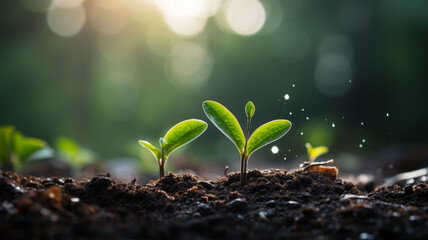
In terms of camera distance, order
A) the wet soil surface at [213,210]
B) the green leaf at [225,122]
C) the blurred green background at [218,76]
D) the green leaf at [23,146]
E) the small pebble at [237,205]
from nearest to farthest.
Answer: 1. the wet soil surface at [213,210]
2. the small pebble at [237,205]
3. the green leaf at [225,122]
4. the green leaf at [23,146]
5. the blurred green background at [218,76]

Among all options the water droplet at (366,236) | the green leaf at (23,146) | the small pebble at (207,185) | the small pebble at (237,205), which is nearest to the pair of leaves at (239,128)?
the small pebble at (207,185)

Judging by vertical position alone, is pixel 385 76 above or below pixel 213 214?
above

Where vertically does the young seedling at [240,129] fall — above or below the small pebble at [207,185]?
above

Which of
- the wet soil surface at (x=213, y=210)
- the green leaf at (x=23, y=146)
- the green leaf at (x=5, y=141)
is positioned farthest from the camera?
the green leaf at (x=23, y=146)

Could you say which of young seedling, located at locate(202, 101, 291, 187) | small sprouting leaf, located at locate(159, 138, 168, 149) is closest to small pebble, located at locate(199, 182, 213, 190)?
young seedling, located at locate(202, 101, 291, 187)

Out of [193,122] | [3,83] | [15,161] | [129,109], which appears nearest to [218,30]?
[129,109]

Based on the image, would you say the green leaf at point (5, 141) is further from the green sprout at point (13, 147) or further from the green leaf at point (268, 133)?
the green leaf at point (268, 133)

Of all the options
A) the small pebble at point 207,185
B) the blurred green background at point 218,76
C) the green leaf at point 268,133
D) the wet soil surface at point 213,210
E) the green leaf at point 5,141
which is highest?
the blurred green background at point 218,76

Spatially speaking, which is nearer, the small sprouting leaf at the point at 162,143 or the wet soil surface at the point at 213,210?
the wet soil surface at the point at 213,210

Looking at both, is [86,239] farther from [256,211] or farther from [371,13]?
[371,13]
